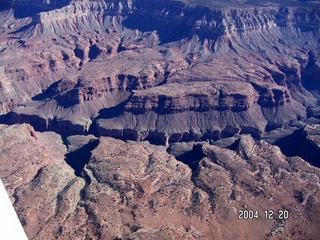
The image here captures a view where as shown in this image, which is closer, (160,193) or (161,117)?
(160,193)

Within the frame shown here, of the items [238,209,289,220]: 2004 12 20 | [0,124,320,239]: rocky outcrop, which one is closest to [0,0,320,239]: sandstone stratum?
[0,124,320,239]: rocky outcrop

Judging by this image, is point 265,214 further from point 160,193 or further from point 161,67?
point 161,67

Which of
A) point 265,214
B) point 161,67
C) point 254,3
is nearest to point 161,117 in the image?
point 161,67

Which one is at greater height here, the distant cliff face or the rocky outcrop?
the rocky outcrop

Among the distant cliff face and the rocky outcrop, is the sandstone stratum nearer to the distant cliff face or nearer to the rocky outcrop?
the rocky outcrop

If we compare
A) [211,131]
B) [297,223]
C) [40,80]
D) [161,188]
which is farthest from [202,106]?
[40,80]

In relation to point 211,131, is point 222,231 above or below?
above

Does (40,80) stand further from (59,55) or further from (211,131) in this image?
(211,131)

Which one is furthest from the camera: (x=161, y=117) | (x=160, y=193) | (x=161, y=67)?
(x=161, y=67)

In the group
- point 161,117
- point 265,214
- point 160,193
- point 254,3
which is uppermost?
point 254,3
